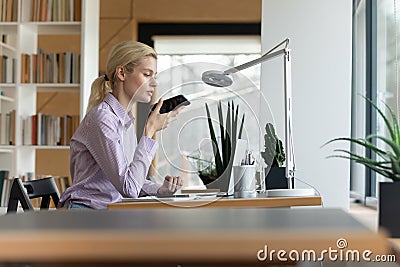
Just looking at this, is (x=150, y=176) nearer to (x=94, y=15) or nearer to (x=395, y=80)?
(x=395, y=80)

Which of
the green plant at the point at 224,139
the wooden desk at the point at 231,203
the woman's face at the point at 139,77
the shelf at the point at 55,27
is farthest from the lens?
the shelf at the point at 55,27

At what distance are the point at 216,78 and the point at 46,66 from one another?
3454 millimetres

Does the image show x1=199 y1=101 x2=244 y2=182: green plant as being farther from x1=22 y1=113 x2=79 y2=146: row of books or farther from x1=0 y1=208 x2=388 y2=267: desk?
x1=22 y1=113 x2=79 y2=146: row of books

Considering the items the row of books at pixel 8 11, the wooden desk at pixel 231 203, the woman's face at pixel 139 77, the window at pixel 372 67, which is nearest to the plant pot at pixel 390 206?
the wooden desk at pixel 231 203

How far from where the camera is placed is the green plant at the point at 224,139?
250cm

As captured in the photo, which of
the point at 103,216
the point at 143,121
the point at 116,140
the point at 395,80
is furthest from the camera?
the point at 395,80

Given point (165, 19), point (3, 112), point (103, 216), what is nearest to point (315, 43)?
point (3, 112)

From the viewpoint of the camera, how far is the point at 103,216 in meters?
0.91

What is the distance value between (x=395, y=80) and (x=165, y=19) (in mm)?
4484

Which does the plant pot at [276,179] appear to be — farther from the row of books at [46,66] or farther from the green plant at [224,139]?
the row of books at [46,66]

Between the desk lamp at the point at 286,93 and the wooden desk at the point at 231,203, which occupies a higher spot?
the desk lamp at the point at 286,93

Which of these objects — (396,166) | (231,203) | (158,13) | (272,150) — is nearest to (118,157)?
(231,203)

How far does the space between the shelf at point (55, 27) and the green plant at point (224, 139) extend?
3.28m

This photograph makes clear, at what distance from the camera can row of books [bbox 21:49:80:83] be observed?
18.7 feet
